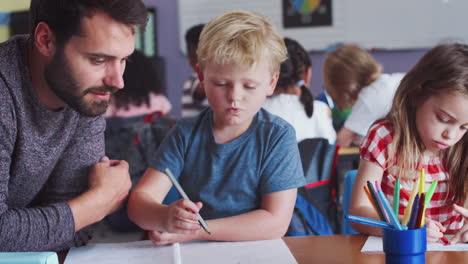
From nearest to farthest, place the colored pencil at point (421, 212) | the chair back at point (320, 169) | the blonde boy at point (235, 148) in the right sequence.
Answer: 1. the colored pencil at point (421, 212)
2. the blonde boy at point (235, 148)
3. the chair back at point (320, 169)

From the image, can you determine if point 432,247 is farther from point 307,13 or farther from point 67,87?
point 307,13

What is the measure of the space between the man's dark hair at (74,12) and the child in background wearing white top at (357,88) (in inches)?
72.2

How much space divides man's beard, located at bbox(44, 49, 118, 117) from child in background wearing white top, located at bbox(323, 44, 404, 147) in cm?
186

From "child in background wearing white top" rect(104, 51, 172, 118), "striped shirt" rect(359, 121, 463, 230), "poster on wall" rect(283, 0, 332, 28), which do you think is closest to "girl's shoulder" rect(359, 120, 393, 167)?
"striped shirt" rect(359, 121, 463, 230)

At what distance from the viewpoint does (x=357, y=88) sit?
128 inches

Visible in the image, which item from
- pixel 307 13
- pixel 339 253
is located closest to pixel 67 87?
pixel 339 253

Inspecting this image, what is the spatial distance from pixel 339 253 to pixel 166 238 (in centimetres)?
36

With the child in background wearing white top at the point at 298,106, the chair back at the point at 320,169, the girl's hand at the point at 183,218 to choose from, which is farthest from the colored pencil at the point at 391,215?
the child in background wearing white top at the point at 298,106

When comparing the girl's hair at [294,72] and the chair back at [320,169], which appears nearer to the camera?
the chair back at [320,169]

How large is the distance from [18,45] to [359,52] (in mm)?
2456

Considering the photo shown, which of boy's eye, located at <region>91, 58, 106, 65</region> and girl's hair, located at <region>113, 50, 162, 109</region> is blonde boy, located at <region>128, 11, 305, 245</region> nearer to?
boy's eye, located at <region>91, 58, 106, 65</region>

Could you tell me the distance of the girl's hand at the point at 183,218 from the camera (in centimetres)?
109

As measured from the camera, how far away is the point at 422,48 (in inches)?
181

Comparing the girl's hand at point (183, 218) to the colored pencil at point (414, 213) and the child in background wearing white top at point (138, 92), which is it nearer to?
the colored pencil at point (414, 213)
